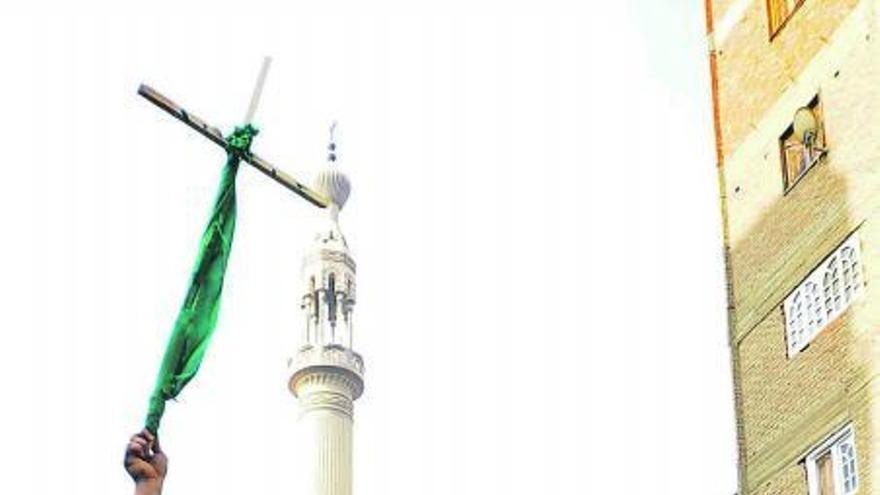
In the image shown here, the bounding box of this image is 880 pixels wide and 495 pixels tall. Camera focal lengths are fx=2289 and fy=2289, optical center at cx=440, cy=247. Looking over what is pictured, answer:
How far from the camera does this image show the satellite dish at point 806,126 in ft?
94.5

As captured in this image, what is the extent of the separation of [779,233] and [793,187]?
24.0 inches

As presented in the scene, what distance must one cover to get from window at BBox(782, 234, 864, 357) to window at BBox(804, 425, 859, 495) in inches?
56.7

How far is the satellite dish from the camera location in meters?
28.8

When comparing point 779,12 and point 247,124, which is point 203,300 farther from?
point 779,12

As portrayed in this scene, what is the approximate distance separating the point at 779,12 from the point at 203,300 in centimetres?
1857

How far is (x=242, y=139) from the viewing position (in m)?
14.0

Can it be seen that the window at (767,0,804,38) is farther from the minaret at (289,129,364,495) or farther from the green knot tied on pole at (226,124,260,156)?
the minaret at (289,129,364,495)

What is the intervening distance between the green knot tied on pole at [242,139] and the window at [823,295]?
1403 centimetres

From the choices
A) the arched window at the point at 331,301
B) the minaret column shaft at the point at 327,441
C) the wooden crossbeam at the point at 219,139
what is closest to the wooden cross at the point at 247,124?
the wooden crossbeam at the point at 219,139

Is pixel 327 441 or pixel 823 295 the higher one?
pixel 327 441

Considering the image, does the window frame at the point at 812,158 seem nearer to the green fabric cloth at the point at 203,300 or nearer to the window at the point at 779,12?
the window at the point at 779,12

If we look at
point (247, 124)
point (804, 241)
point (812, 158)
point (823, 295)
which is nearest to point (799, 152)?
point (812, 158)

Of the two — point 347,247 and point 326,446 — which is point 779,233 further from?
point 347,247

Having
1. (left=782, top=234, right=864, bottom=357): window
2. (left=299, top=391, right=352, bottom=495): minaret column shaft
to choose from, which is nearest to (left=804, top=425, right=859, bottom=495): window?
(left=782, top=234, right=864, bottom=357): window
